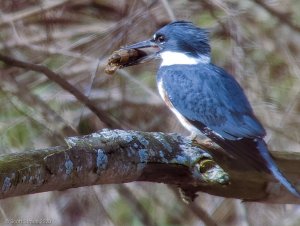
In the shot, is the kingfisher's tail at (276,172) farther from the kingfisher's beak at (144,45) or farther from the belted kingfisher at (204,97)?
the kingfisher's beak at (144,45)

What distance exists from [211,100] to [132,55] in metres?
0.47

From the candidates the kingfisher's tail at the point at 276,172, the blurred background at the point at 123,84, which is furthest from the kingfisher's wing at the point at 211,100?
the blurred background at the point at 123,84

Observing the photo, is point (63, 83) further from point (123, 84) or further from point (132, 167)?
point (132, 167)

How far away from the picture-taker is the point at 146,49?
382 centimetres

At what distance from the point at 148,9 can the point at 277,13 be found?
0.87 meters

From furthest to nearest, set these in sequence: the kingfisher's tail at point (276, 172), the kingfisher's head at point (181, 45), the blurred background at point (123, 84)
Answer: the blurred background at point (123, 84)
the kingfisher's head at point (181, 45)
the kingfisher's tail at point (276, 172)

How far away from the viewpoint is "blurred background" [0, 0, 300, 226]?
388 centimetres

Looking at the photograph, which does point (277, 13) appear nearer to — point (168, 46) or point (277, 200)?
point (168, 46)

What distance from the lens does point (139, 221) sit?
4.11 m

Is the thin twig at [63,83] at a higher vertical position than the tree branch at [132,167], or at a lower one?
lower

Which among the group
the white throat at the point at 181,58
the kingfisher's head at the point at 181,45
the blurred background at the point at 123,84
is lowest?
the blurred background at the point at 123,84

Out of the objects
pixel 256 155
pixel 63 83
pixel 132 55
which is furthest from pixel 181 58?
pixel 256 155

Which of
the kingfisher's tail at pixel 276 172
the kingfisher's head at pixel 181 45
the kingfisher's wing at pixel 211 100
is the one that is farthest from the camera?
the kingfisher's head at pixel 181 45

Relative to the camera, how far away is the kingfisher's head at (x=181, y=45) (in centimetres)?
364
